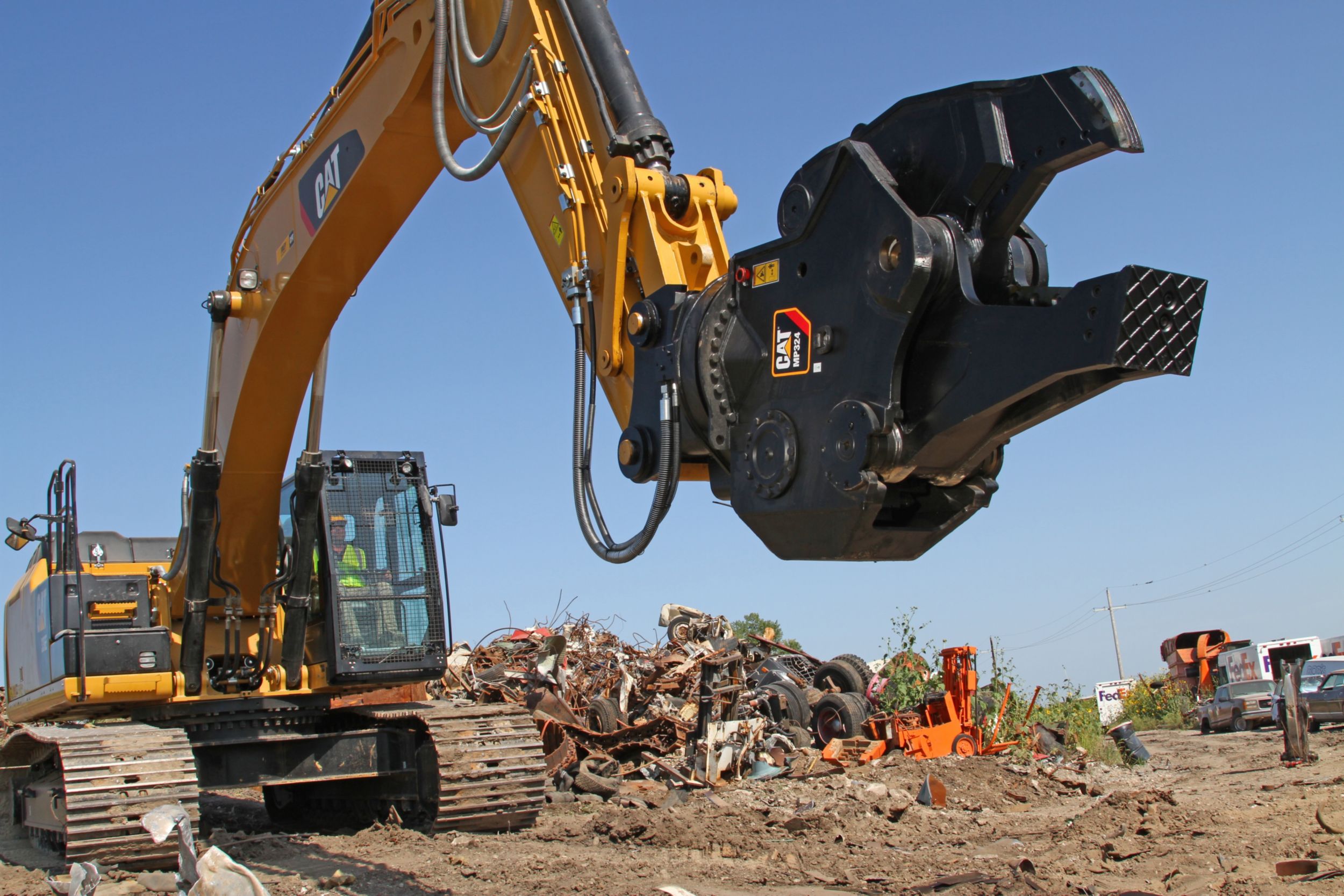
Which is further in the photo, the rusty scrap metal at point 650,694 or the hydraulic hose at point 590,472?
the rusty scrap metal at point 650,694

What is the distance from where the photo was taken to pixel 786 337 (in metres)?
3.72

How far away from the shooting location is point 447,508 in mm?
8977

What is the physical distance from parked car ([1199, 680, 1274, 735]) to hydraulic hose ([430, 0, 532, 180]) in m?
20.9

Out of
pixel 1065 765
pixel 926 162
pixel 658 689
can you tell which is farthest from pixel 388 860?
pixel 1065 765

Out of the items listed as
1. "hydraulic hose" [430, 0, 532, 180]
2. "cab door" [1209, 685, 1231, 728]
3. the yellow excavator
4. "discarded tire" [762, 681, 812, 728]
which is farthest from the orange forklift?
"cab door" [1209, 685, 1231, 728]

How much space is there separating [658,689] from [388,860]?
7223 mm

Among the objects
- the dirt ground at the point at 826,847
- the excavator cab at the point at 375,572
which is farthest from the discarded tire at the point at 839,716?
the excavator cab at the point at 375,572

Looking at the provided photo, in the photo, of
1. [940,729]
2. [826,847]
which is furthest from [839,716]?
[826,847]

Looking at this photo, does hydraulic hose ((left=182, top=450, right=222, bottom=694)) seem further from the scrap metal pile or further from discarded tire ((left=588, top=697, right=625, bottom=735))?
discarded tire ((left=588, top=697, right=625, bottom=735))

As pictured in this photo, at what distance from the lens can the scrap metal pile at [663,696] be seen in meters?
11.9

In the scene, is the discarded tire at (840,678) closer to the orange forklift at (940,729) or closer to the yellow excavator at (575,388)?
the orange forklift at (940,729)

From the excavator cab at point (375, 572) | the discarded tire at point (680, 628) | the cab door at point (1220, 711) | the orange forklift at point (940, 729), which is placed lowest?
the cab door at point (1220, 711)

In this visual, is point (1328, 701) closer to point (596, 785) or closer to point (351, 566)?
point (596, 785)

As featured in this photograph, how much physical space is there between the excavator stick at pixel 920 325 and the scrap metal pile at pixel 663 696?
7.97 metres
